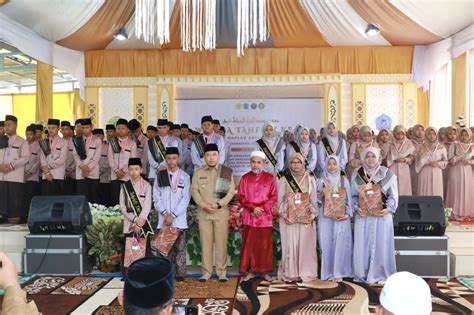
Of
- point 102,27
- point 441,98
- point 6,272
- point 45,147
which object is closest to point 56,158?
point 45,147

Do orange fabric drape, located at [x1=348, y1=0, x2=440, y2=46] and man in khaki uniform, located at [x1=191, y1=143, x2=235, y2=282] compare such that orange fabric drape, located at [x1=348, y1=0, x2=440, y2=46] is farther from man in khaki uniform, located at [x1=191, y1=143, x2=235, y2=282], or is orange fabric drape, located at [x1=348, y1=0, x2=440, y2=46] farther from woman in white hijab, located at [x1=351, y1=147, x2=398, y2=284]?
Answer: man in khaki uniform, located at [x1=191, y1=143, x2=235, y2=282]

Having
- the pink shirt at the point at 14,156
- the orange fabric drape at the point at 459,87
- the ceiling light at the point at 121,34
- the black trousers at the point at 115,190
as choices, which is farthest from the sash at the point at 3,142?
the orange fabric drape at the point at 459,87

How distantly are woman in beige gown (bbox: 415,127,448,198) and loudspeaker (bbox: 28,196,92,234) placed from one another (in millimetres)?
4470

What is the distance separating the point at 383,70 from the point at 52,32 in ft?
20.6

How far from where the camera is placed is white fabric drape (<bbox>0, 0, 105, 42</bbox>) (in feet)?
24.2

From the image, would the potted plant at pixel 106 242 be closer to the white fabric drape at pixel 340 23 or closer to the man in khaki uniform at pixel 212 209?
the man in khaki uniform at pixel 212 209

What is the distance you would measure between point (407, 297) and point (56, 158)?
6.15m

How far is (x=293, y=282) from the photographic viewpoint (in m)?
5.02

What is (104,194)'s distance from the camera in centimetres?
739

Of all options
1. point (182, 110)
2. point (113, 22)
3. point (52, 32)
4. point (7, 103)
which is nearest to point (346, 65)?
point (182, 110)

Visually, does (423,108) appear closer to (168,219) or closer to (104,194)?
(104,194)

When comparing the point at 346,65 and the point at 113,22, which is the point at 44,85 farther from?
the point at 346,65

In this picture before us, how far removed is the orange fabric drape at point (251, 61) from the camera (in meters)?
10.0

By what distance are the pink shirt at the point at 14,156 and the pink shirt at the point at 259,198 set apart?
11.2 ft
